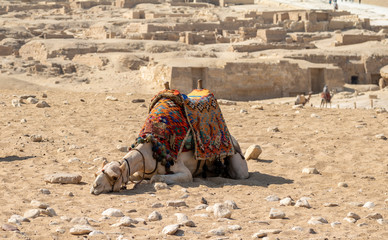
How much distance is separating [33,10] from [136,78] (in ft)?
97.8

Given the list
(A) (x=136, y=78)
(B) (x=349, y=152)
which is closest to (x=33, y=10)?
(A) (x=136, y=78)

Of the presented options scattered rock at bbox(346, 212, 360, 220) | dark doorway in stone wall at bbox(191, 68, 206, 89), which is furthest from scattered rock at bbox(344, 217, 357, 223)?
dark doorway in stone wall at bbox(191, 68, 206, 89)

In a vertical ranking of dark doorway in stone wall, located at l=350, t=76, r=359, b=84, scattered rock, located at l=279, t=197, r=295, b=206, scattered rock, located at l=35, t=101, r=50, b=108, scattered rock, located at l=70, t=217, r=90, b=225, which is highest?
scattered rock, located at l=70, t=217, r=90, b=225

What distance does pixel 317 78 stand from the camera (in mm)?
28047

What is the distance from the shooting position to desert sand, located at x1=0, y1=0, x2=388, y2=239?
15.5 feet

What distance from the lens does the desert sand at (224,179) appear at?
186 inches

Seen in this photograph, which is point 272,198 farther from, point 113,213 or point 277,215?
point 113,213

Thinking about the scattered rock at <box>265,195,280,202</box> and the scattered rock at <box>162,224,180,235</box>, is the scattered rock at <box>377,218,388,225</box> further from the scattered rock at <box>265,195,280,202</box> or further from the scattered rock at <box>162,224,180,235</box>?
the scattered rock at <box>162,224,180,235</box>

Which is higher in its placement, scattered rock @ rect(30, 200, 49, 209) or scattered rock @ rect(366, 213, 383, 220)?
scattered rock @ rect(30, 200, 49, 209)

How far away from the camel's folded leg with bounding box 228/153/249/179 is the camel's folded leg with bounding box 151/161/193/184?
0.59 meters

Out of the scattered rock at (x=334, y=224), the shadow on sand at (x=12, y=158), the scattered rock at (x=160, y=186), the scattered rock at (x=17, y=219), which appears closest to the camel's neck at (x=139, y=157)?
the scattered rock at (x=160, y=186)

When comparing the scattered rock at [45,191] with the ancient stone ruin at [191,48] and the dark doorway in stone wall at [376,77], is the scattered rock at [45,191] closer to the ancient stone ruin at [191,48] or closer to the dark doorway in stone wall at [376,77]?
the ancient stone ruin at [191,48]

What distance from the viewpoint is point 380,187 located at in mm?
6449

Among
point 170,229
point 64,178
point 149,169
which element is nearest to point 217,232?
point 170,229
